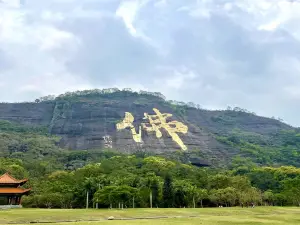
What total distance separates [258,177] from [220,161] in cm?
3567

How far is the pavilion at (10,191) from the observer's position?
2044 inches

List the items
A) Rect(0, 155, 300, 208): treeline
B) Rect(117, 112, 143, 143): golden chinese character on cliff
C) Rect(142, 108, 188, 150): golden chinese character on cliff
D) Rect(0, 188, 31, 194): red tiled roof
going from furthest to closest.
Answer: Rect(142, 108, 188, 150): golden chinese character on cliff → Rect(117, 112, 143, 143): golden chinese character on cliff → Rect(0, 155, 300, 208): treeline → Rect(0, 188, 31, 194): red tiled roof

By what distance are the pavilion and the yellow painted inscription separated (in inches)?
2877

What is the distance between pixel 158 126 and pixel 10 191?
8560cm

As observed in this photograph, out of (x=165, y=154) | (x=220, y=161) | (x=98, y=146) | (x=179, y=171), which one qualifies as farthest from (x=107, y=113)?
(x=179, y=171)

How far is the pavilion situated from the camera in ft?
170

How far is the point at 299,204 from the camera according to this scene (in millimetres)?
65438

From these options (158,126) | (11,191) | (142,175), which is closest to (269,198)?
(142,175)

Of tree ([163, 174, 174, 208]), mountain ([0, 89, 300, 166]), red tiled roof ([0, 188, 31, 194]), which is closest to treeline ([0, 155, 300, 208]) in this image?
tree ([163, 174, 174, 208])

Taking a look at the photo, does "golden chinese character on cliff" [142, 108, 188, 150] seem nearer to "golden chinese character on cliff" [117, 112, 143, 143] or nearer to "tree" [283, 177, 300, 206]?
"golden chinese character on cliff" [117, 112, 143, 143]

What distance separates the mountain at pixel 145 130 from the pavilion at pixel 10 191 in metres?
56.3

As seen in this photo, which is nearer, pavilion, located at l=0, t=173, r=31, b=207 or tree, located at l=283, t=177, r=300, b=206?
pavilion, located at l=0, t=173, r=31, b=207

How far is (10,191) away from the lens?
170ft

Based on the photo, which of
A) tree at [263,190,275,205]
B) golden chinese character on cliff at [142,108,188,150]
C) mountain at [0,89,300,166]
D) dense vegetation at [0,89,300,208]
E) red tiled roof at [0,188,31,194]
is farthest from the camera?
golden chinese character on cliff at [142,108,188,150]
